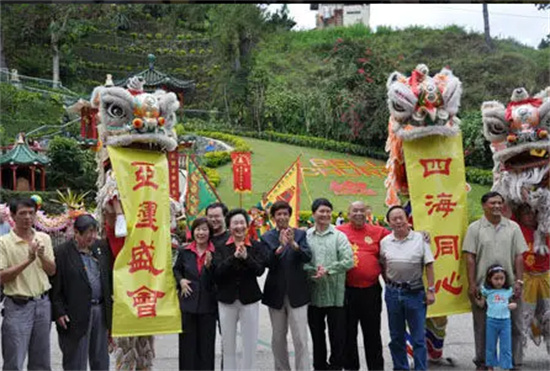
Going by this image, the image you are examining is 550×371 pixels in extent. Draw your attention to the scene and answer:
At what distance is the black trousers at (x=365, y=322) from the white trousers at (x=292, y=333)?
15.6 inches

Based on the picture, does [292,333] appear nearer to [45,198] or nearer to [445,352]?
[445,352]

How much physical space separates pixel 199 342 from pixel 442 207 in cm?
217

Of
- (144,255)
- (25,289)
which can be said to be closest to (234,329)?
(144,255)

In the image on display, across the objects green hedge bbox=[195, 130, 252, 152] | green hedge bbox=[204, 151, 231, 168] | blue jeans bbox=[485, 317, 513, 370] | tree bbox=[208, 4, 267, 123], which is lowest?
blue jeans bbox=[485, 317, 513, 370]

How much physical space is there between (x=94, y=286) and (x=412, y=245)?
7.52 feet

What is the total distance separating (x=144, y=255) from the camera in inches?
205

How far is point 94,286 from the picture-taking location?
4.92 metres

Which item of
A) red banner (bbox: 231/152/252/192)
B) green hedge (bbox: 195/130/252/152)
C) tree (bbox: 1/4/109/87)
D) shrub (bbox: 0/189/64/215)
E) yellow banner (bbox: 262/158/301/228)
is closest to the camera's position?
yellow banner (bbox: 262/158/301/228)

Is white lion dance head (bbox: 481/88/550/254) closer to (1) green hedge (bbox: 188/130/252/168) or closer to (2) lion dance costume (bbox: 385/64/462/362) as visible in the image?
(2) lion dance costume (bbox: 385/64/462/362)

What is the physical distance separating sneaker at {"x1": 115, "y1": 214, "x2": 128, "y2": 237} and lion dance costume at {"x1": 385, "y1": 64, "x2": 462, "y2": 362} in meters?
2.24

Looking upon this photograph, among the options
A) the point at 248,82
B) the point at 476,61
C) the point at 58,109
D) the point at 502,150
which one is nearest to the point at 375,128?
the point at 476,61

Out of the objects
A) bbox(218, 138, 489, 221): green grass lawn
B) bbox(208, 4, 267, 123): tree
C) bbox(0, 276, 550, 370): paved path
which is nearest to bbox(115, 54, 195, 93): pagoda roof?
bbox(218, 138, 489, 221): green grass lawn

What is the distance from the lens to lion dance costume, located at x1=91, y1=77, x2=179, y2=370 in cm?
530

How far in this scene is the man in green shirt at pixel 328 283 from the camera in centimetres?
513
